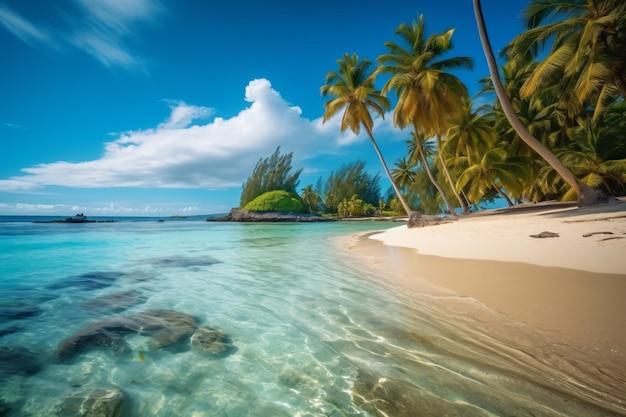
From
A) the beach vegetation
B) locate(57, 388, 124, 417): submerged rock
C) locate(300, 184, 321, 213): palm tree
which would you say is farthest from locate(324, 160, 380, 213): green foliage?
locate(57, 388, 124, 417): submerged rock

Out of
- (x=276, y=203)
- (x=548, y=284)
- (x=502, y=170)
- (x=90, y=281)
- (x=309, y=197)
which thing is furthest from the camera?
(x=309, y=197)

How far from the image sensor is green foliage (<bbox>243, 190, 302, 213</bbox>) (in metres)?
67.9

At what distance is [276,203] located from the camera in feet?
225

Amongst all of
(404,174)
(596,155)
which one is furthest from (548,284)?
(404,174)

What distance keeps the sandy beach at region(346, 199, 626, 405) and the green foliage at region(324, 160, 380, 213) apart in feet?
221

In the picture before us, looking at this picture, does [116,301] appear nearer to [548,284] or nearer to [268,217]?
[548,284]

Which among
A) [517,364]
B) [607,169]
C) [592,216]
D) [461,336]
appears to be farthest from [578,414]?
[607,169]

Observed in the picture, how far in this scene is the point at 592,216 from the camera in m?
8.73

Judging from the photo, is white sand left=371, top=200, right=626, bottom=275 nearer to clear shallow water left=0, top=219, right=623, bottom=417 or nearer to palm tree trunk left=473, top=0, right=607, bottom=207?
palm tree trunk left=473, top=0, right=607, bottom=207

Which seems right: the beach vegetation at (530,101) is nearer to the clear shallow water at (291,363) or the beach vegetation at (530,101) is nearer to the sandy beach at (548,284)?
the sandy beach at (548,284)

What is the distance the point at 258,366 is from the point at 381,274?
13.2 feet

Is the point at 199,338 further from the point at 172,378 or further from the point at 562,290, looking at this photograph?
the point at 562,290

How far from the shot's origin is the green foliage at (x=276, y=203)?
6794 centimetres

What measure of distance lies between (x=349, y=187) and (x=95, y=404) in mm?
76880
